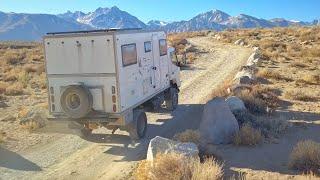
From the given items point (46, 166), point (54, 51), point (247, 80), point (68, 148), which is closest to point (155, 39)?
point (54, 51)

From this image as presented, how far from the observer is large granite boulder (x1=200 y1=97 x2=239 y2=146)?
509 inches

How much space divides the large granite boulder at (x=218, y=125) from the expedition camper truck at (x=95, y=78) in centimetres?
218

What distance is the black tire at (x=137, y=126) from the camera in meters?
13.9

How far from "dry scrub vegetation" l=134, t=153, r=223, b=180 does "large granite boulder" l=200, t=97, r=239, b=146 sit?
3418 millimetres

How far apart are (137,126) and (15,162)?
12.2ft

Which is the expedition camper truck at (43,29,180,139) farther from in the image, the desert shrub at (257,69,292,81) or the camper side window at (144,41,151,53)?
the desert shrub at (257,69,292,81)

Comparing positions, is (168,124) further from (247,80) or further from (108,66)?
(247,80)

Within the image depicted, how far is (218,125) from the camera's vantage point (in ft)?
43.0

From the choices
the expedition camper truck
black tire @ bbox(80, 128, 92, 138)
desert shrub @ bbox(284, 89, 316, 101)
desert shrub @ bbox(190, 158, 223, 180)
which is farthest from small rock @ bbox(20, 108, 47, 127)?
desert shrub @ bbox(284, 89, 316, 101)

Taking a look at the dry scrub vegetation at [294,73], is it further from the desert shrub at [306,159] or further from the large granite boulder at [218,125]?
the desert shrub at [306,159]

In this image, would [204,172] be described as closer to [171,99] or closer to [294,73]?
[171,99]

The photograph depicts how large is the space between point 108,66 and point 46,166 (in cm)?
321

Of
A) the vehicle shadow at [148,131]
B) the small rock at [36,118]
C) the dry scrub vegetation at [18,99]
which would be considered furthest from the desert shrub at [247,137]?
the small rock at [36,118]

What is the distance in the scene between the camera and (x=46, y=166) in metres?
11.8
